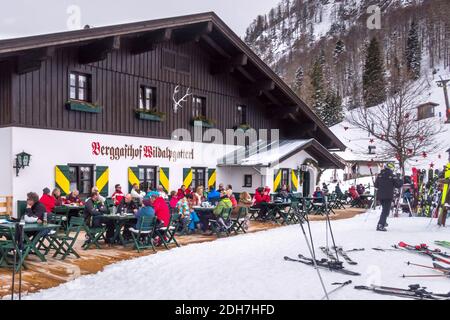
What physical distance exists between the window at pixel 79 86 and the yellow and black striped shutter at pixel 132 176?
2.70 meters

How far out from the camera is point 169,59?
1702 centimetres

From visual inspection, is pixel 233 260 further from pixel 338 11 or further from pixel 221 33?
pixel 338 11

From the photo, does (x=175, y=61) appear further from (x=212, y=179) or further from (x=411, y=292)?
(x=411, y=292)

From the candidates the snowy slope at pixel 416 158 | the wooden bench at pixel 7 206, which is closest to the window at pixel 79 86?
the wooden bench at pixel 7 206

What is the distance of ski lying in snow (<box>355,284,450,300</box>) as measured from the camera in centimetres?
573

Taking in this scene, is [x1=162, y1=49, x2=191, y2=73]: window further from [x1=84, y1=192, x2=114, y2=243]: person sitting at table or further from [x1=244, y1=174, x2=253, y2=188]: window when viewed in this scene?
[x1=84, y1=192, x2=114, y2=243]: person sitting at table

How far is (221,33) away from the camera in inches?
693

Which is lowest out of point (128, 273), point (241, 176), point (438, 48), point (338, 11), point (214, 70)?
point (128, 273)

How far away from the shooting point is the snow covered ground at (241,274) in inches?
242

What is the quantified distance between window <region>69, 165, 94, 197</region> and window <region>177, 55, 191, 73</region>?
5338mm

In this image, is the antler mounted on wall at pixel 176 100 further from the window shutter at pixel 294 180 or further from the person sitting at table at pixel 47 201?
the person sitting at table at pixel 47 201

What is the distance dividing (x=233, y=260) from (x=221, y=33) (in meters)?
11.4

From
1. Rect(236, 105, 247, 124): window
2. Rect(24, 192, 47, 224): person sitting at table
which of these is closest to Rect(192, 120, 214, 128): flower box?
Rect(236, 105, 247, 124): window

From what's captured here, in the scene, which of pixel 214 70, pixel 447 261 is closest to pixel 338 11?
pixel 214 70
